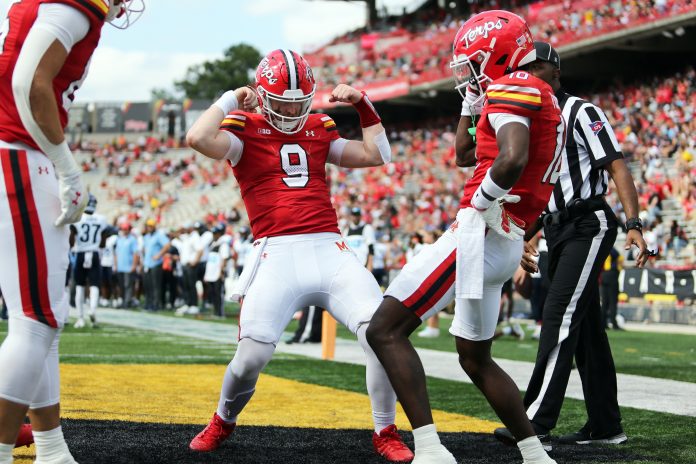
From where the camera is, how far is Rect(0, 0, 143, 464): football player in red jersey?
3.35 m

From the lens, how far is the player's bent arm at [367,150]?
5152 mm

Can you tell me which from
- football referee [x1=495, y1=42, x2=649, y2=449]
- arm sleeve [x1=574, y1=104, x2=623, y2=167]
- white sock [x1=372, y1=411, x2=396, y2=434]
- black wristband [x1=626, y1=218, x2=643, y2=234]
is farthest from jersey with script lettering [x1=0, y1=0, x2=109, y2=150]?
black wristband [x1=626, y1=218, x2=643, y2=234]

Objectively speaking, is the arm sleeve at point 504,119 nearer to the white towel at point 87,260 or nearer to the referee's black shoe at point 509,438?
the referee's black shoe at point 509,438

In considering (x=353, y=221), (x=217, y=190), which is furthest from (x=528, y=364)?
(x=217, y=190)

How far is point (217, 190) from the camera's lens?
131 feet

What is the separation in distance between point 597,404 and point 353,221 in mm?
7424

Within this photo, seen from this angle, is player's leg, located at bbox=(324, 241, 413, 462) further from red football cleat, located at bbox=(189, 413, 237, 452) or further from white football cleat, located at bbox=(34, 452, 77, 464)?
white football cleat, located at bbox=(34, 452, 77, 464)

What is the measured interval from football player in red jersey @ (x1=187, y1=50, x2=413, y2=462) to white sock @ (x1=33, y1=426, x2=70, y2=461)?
3.18 ft

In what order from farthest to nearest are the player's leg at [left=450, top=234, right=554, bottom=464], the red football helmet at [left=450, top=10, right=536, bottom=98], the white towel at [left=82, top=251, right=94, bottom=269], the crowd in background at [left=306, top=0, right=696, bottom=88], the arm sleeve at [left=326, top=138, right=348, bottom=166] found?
the crowd in background at [left=306, top=0, right=696, bottom=88]
the white towel at [left=82, top=251, right=94, bottom=269]
the arm sleeve at [left=326, top=138, right=348, bottom=166]
the red football helmet at [left=450, top=10, right=536, bottom=98]
the player's leg at [left=450, top=234, right=554, bottom=464]

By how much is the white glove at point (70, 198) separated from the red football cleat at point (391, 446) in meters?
1.91

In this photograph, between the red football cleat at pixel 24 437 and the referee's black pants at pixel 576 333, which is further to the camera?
the referee's black pants at pixel 576 333

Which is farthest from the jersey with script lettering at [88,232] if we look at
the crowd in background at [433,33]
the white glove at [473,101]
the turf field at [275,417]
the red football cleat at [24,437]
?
the crowd in background at [433,33]

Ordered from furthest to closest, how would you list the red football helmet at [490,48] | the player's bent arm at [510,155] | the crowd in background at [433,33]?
1. the crowd in background at [433,33]
2. the red football helmet at [490,48]
3. the player's bent arm at [510,155]

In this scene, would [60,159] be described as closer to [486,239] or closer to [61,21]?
[61,21]
